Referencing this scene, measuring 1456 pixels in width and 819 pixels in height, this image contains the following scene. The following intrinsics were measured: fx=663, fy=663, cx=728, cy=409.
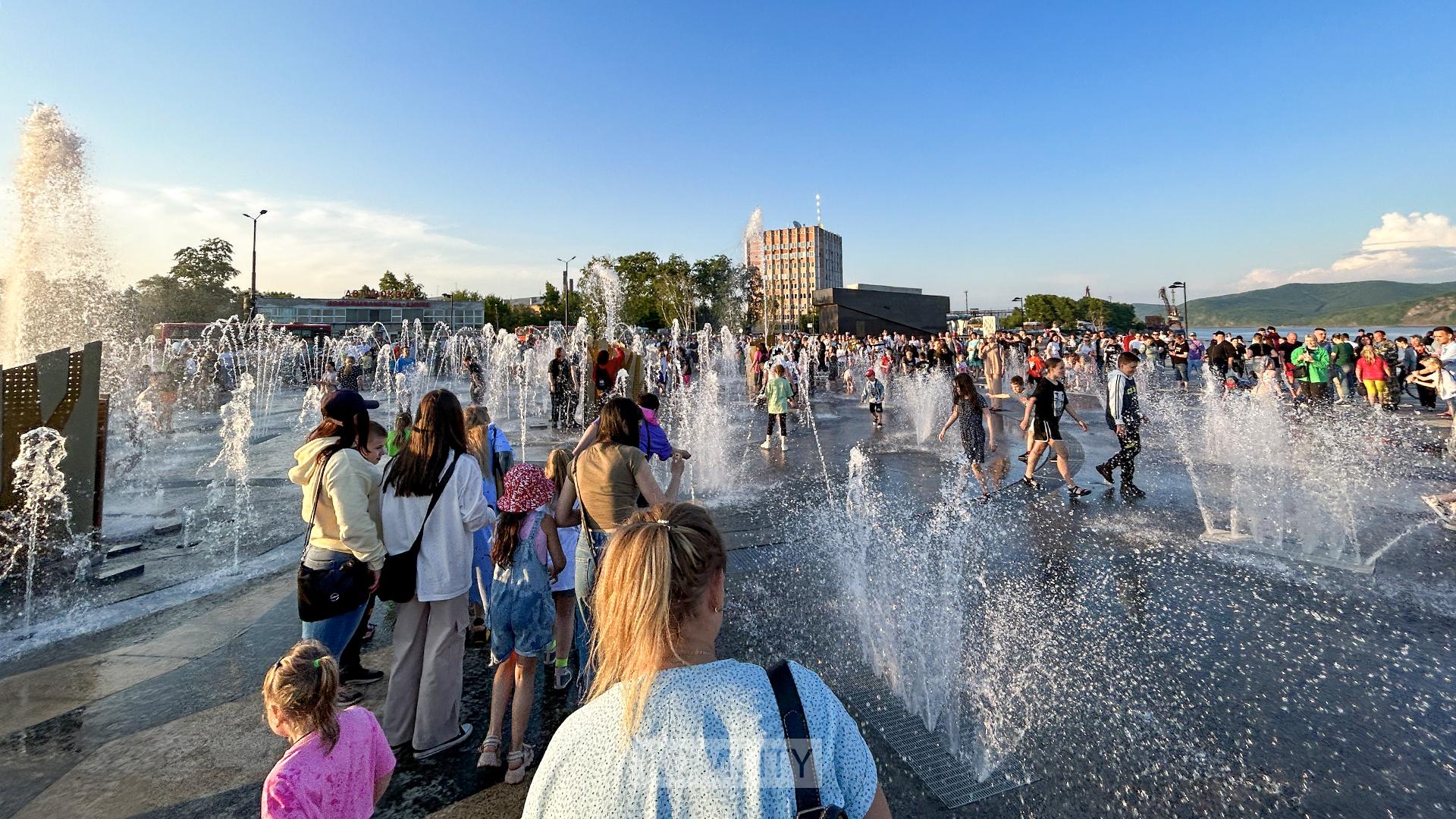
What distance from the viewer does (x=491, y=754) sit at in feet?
10.7

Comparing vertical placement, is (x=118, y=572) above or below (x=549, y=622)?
below

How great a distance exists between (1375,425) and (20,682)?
19875 millimetres

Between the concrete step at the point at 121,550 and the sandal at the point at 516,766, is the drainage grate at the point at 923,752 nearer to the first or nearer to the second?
the sandal at the point at 516,766

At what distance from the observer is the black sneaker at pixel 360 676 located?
4050mm

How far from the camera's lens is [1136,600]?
517 centimetres

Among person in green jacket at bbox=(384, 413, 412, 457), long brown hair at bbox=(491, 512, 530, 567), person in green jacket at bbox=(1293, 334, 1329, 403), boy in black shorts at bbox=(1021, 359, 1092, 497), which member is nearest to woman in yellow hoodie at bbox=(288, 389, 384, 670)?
long brown hair at bbox=(491, 512, 530, 567)

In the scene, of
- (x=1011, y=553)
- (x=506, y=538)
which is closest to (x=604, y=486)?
(x=506, y=538)

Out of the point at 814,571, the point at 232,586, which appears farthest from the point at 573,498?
the point at 232,586

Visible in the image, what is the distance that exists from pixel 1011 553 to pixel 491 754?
16.4ft

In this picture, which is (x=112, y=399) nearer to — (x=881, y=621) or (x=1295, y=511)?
(x=881, y=621)

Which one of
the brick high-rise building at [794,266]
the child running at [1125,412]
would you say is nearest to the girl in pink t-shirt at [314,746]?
the child running at [1125,412]

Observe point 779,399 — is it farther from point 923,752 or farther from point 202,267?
point 202,267

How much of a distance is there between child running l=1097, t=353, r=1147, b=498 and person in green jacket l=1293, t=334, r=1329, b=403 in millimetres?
11297

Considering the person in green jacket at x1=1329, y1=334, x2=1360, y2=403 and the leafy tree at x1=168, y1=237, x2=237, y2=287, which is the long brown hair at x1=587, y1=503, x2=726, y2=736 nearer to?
the person in green jacket at x1=1329, y1=334, x2=1360, y2=403
